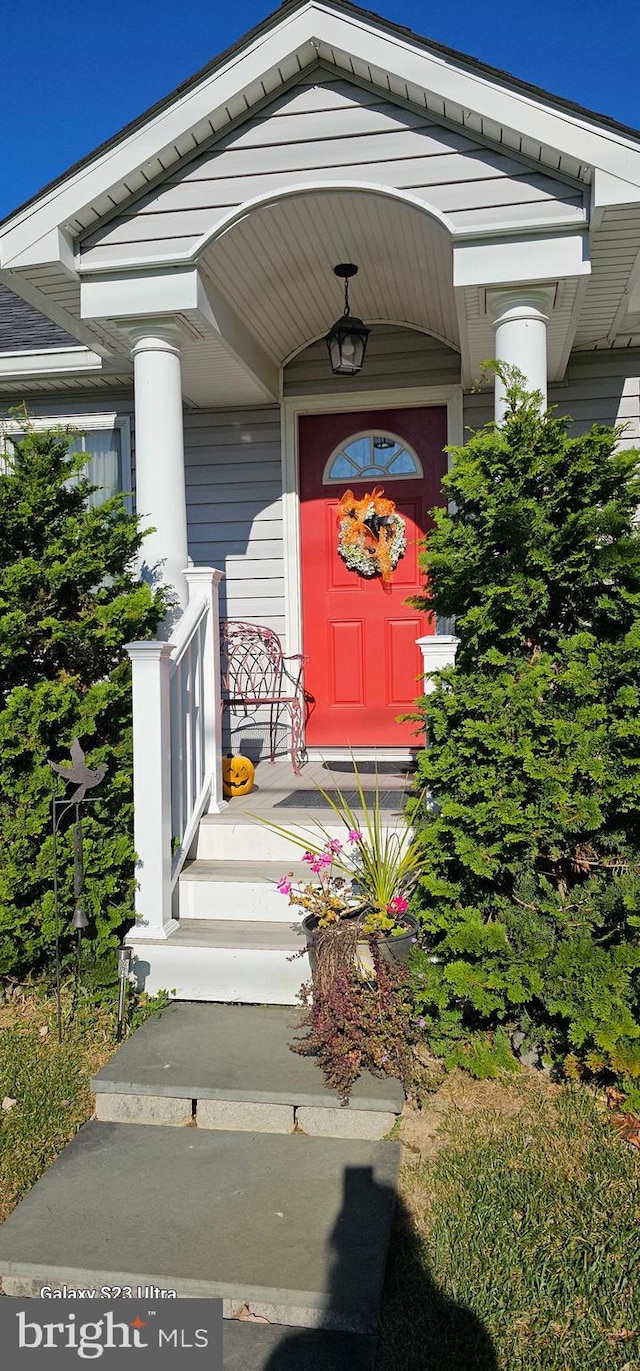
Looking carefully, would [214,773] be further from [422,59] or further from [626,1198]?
[422,59]

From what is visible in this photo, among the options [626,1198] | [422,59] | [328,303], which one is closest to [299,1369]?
[626,1198]

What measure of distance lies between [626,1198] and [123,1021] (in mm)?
1795

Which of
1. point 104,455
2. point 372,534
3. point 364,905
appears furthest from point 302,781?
point 104,455

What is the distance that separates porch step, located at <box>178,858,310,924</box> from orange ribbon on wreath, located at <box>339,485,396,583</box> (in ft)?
8.41

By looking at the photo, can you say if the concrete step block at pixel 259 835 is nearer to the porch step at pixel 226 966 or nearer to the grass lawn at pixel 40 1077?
the porch step at pixel 226 966

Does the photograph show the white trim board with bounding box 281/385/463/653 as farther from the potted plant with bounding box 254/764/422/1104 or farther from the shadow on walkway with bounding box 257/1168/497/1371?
the shadow on walkway with bounding box 257/1168/497/1371

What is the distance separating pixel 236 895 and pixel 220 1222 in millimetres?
1560

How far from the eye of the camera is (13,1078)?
300 cm

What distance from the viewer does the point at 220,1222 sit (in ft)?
7.63

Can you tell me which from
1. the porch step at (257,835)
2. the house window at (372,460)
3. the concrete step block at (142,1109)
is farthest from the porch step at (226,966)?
the house window at (372,460)

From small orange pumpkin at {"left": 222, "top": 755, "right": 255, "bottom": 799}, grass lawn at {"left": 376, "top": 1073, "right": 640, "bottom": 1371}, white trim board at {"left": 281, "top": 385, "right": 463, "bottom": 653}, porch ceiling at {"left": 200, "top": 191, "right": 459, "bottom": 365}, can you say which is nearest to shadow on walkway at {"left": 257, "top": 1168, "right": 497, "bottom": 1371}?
grass lawn at {"left": 376, "top": 1073, "right": 640, "bottom": 1371}

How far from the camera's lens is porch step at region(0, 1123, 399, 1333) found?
6.82 feet

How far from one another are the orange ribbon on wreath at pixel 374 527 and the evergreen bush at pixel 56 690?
2249 mm

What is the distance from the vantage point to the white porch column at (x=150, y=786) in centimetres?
360
